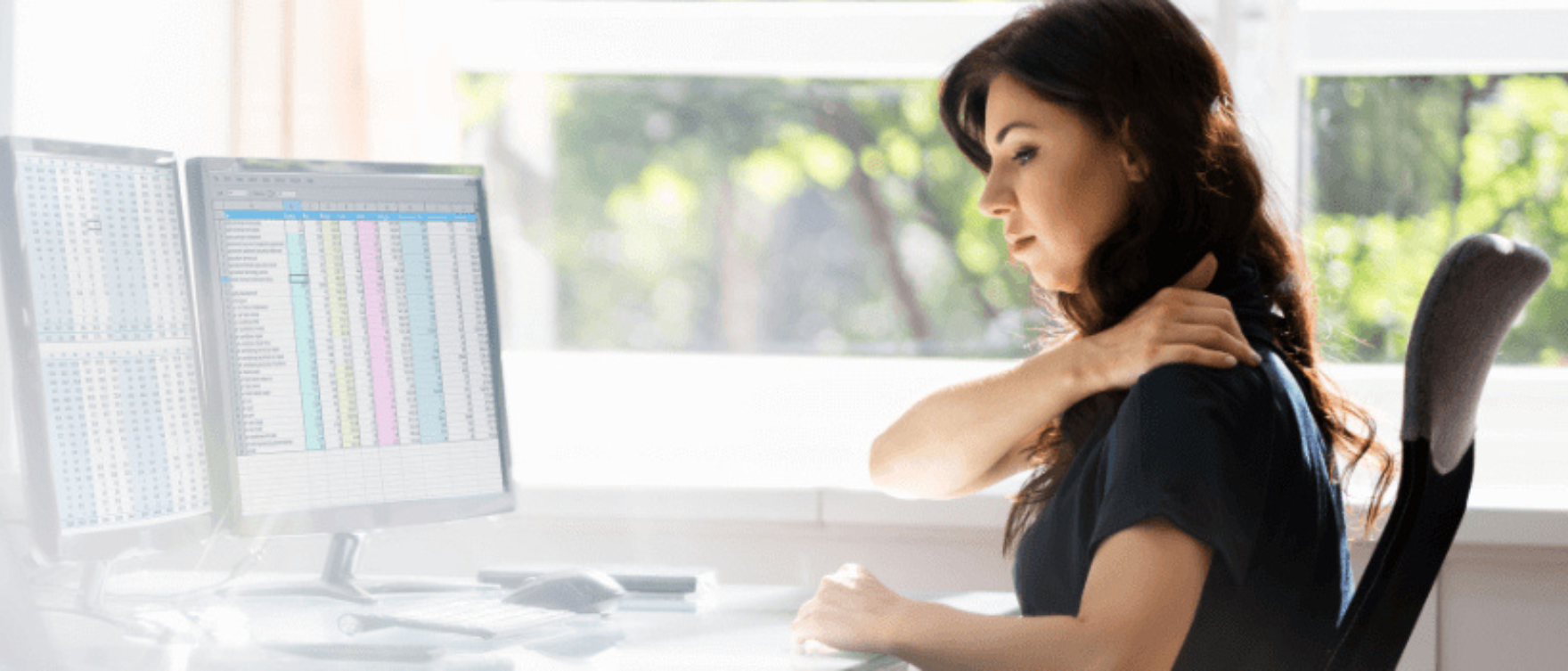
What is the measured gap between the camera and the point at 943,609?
115cm

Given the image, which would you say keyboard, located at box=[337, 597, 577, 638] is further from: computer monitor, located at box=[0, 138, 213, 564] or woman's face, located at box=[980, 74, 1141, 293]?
woman's face, located at box=[980, 74, 1141, 293]

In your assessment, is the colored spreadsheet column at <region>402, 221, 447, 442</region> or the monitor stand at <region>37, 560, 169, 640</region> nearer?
the monitor stand at <region>37, 560, 169, 640</region>

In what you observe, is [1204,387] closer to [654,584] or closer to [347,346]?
[654,584]

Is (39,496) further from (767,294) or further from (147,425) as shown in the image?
(767,294)

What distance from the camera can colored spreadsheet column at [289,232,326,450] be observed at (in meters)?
1.43

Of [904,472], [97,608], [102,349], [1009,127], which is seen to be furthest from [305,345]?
[1009,127]

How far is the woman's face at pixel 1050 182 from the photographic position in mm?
1194

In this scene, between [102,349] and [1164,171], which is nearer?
[1164,171]

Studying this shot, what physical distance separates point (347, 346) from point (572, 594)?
1.18 feet

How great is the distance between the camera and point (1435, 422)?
3.10ft

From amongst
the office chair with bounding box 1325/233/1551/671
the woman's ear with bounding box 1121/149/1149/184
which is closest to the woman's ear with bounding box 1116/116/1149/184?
the woman's ear with bounding box 1121/149/1149/184

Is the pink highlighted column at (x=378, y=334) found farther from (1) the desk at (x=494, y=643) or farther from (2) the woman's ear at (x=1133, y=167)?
(2) the woman's ear at (x=1133, y=167)

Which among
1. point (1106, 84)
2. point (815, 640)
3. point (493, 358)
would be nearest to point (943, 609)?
point (815, 640)

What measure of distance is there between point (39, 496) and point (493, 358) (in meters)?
0.50
